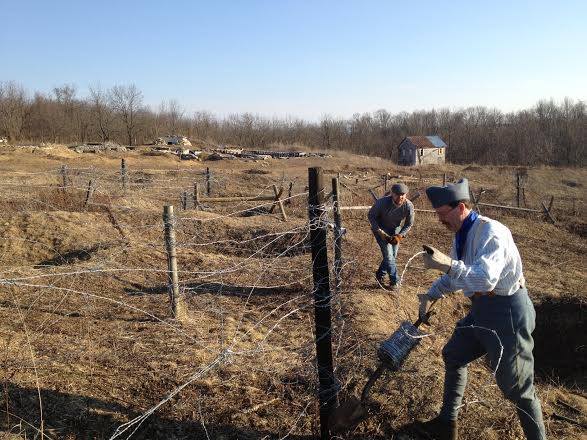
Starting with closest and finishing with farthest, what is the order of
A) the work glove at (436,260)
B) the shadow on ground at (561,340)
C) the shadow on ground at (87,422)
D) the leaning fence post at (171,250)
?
the work glove at (436,260) → the shadow on ground at (87,422) → the leaning fence post at (171,250) → the shadow on ground at (561,340)

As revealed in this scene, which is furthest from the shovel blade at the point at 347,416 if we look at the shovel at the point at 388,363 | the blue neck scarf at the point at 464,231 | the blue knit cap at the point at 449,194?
the blue knit cap at the point at 449,194

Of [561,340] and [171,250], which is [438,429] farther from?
[561,340]

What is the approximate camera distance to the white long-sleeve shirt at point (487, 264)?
2.56 metres

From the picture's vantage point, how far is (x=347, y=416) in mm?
3162

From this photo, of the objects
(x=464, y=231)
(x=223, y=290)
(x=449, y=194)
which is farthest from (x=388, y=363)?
(x=223, y=290)

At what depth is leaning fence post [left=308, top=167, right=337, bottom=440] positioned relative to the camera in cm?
310

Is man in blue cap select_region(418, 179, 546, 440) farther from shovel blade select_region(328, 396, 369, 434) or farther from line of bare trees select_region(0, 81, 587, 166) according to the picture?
line of bare trees select_region(0, 81, 587, 166)

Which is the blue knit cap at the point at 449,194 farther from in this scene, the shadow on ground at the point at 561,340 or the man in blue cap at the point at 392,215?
the shadow on ground at the point at 561,340

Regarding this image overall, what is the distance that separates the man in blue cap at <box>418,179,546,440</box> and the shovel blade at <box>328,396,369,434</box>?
88 centimetres

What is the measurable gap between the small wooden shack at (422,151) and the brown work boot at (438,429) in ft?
174

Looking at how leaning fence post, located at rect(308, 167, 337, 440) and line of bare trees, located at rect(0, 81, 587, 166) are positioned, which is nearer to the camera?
leaning fence post, located at rect(308, 167, 337, 440)

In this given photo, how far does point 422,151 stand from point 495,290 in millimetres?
54307

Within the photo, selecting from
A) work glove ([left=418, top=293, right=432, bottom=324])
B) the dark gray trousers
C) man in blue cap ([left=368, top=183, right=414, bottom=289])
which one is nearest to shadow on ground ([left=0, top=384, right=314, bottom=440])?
work glove ([left=418, top=293, right=432, bottom=324])

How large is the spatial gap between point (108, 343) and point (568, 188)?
33717 millimetres
